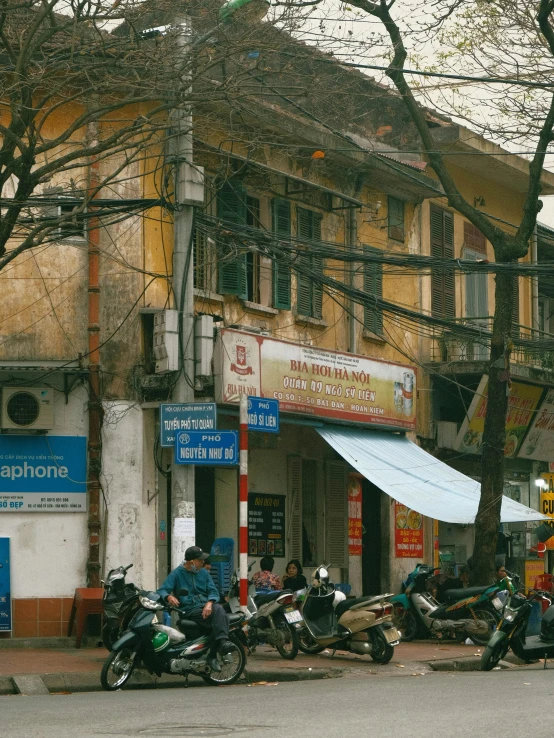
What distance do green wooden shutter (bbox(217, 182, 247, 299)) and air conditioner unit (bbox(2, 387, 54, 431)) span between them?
123 inches

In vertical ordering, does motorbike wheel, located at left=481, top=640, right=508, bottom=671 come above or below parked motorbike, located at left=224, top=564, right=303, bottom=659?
below

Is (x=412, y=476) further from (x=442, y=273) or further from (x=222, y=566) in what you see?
(x=442, y=273)

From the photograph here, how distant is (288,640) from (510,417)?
33.9 ft

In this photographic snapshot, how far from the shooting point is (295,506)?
67.7 feet

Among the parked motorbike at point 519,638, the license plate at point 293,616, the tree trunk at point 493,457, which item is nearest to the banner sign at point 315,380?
the tree trunk at point 493,457

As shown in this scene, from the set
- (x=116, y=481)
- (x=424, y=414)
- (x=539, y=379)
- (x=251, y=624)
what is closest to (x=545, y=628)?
(x=251, y=624)

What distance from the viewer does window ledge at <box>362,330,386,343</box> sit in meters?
21.6

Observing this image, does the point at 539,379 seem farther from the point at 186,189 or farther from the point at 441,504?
the point at 186,189

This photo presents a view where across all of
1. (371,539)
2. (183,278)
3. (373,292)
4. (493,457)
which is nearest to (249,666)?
(183,278)

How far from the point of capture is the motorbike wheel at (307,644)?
51.2 feet

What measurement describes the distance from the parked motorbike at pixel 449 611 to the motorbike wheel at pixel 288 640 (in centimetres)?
356

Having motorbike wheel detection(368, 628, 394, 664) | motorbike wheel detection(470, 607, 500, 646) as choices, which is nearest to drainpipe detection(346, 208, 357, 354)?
motorbike wheel detection(470, 607, 500, 646)

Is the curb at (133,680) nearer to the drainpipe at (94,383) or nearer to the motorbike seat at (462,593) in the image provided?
the drainpipe at (94,383)

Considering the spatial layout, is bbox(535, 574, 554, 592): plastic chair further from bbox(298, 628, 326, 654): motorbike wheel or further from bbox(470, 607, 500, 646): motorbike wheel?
bbox(298, 628, 326, 654): motorbike wheel
